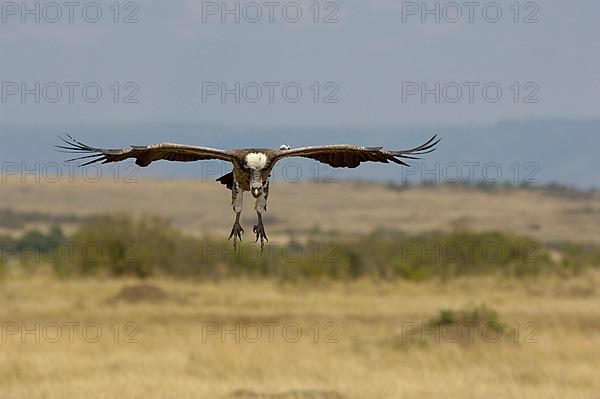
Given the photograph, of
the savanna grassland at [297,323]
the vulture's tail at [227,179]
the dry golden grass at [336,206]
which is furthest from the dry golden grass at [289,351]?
the dry golden grass at [336,206]

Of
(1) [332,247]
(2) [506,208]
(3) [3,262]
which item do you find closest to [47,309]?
(3) [3,262]

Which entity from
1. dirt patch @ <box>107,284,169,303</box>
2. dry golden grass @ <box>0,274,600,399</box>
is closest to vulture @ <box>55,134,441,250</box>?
dry golden grass @ <box>0,274,600,399</box>

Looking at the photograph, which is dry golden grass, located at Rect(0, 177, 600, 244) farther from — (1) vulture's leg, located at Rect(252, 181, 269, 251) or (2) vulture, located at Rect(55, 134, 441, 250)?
(1) vulture's leg, located at Rect(252, 181, 269, 251)

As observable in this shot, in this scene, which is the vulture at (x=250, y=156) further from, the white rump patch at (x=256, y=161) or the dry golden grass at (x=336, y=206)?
the dry golden grass at (x=336, y=206)

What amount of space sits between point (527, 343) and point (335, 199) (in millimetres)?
107382

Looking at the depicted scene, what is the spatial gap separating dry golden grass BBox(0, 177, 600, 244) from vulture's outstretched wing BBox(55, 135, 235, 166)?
8866 centimetres

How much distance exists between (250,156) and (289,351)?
17623mm

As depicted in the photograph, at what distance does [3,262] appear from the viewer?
5062 centimetres

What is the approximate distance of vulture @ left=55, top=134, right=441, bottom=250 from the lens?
9.95 m

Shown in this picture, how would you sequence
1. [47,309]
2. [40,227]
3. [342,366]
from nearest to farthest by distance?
1. [342,366]
2. [47,309]
3. [40,227]

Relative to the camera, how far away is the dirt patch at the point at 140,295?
39531 mm

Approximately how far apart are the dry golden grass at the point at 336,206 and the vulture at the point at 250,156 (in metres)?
88.7

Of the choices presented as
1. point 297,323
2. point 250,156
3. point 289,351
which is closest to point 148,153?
point 250,156

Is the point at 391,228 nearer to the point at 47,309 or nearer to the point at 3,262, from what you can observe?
the point at 3,262
